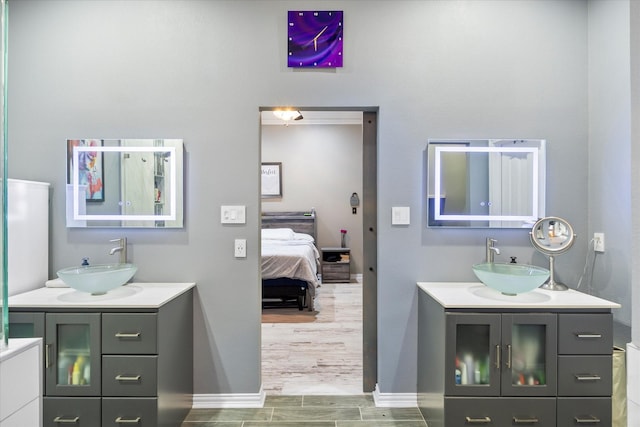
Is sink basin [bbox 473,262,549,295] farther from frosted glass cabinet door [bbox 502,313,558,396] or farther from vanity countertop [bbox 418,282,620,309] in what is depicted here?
frosted glass cabinet door [bbox 502,313,558,396]

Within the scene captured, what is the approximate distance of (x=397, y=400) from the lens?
2367 mm

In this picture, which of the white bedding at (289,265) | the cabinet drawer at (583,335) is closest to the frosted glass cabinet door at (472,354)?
the cabinet drawer at (583,335)

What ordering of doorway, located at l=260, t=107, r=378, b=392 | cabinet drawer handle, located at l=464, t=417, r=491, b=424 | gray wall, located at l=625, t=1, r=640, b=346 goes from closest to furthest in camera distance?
1. gray wall, located at l=625, t=1, r=640, b=346
2. cabinet drawer handle, located at l=464, t=417, r=491, b=424
3. doorway, located at l=260, t=107, r=378, b=392

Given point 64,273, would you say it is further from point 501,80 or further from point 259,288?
point 501,80

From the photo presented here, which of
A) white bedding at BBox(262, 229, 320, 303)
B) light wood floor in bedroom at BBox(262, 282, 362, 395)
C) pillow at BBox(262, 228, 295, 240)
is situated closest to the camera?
light wood floor in bedroom at BBox(262, 282, 362, 395)

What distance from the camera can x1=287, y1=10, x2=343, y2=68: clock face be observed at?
2.36m

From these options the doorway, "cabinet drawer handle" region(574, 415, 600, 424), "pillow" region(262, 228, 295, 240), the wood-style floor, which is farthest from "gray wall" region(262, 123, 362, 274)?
"cabinet drawer handle" region(574, 415, 600, 424)

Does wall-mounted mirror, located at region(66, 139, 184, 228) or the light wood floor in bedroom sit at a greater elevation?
wall-mounted mirror, located at region(66, 139, 184, 228)

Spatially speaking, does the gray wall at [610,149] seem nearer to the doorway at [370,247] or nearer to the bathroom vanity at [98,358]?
the doorway at [370,247]

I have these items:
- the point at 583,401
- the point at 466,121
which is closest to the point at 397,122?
the point at 466,121

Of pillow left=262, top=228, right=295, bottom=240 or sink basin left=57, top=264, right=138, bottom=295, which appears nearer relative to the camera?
sink basin left=57, top=264, right=138, bottom=295

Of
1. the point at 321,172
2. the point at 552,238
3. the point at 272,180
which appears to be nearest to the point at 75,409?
the point at 552,238

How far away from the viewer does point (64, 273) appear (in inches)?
77.4

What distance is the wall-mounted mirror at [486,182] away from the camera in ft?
7.70
